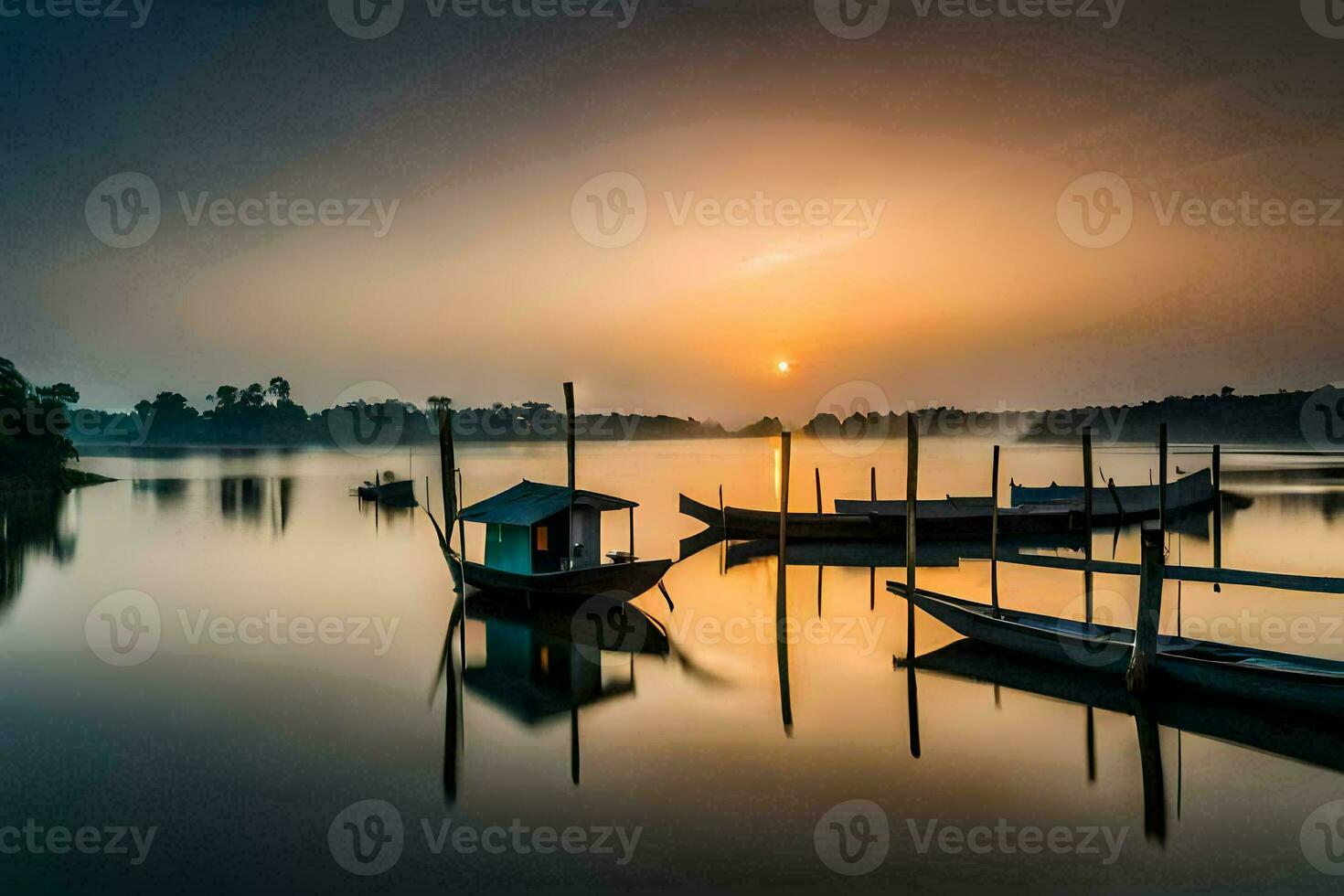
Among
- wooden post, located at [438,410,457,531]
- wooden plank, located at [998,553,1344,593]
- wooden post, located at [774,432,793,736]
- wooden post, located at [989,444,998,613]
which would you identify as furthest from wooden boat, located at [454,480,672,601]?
wooden plank, located at [998,553,1344,593]

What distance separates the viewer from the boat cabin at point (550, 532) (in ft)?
59.2

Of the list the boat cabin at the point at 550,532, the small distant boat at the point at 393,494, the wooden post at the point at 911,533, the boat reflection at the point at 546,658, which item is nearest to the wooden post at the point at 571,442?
the boat cabin at the point at 550,532

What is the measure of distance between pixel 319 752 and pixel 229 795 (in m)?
1.58

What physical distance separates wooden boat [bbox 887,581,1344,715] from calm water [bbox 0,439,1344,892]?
53 cm

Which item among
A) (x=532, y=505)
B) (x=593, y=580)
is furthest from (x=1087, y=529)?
(x=532, y=505)

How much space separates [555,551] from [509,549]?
112 centimetres

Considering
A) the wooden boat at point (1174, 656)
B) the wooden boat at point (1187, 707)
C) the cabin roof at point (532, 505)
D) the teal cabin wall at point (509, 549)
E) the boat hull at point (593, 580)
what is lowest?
the wooden boat at point (1187, 707)

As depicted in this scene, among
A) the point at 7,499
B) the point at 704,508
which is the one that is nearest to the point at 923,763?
the point at 704,508

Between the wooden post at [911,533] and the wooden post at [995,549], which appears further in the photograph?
the wooden post at [995,549]

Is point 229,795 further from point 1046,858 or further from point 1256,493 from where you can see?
point 1256,493

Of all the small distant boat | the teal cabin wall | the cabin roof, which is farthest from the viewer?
the small distant boat

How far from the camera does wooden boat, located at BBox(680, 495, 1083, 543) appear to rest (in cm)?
3153

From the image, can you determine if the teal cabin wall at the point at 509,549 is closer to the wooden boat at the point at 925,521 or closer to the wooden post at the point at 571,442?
the wooden post at the point at 571,442

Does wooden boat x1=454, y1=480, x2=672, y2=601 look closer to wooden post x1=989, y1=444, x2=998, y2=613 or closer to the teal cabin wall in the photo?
the teal cabin wall
